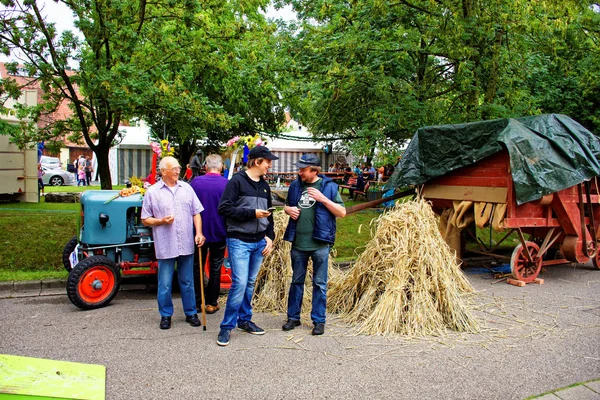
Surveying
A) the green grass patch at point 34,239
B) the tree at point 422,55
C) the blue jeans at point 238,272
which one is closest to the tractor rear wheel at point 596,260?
the tree at point 422,55

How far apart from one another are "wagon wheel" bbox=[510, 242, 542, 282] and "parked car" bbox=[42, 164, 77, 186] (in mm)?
27419

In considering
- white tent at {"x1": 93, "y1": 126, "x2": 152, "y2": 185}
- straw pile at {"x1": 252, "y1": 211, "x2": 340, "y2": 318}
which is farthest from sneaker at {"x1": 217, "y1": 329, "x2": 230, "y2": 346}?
white tent at {"x1": 93, "y1": 126, "x2": 152, "y2": 185}

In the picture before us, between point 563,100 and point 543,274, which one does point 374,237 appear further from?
point 563,100

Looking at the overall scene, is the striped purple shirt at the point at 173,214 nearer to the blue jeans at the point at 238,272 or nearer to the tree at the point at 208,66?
the blue jeans at the point at 238,272

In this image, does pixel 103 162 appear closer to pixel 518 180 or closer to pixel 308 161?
pixel 308 161

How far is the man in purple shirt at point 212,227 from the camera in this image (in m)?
6.27

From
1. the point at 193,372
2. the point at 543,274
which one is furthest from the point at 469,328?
the point at 543,274

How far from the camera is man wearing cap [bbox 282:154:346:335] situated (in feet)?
18.1

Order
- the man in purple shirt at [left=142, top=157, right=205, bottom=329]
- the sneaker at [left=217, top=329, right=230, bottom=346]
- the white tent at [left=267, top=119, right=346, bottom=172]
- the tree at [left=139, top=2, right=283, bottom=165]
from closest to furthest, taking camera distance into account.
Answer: the sneaker at [left=217, top=329, right=230, bottom=346] → the man in purple shirt at [left=142, top=157, right=205, bottom=329] → the tree at [left=139, top=2, right=283, bottom=165] → the white tent at [left=267, top=119, right=346, bottom=172]

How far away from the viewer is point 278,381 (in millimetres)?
4316

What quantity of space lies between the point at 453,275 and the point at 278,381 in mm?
3057

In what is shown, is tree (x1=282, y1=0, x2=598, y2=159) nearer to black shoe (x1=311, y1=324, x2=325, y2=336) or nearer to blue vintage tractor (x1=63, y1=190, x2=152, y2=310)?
blue vintage tractor (x1=63, y1=190, x2=152, y2=310)

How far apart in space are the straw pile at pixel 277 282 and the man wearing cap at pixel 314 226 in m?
0.89

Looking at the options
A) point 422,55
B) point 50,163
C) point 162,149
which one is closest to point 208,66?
point 422,55
